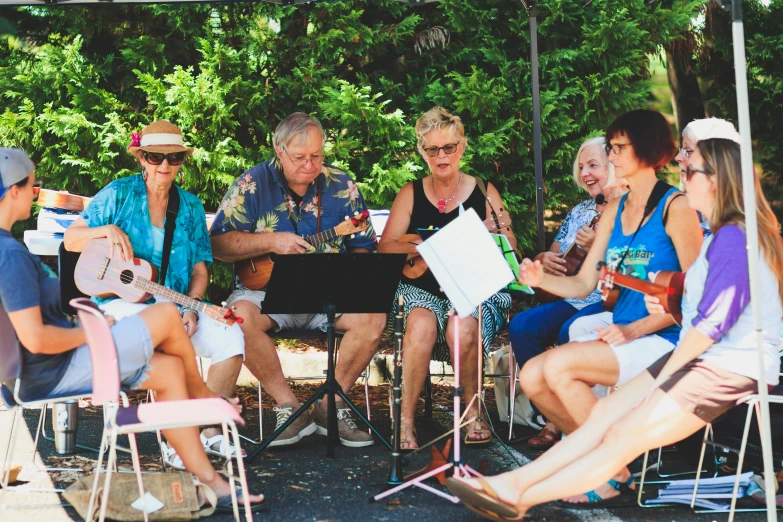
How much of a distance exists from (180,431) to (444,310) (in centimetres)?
179

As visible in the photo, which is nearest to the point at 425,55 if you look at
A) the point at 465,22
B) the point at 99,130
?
the point at 465,22

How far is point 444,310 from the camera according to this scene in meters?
4.86

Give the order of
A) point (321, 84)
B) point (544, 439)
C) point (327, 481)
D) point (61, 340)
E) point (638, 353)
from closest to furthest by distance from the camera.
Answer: point (61, 340)
point (638, 353)
point (327, 481)
point (544, 439)
point (321, 84)

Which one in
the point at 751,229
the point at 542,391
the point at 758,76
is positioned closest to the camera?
the point at 751,229

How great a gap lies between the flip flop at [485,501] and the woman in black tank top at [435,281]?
1245mm

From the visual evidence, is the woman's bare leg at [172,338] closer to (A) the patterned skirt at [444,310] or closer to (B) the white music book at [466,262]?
(B) the white music book at [466,262]

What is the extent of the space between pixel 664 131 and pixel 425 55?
3541mm

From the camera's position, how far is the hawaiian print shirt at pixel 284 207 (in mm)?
4945

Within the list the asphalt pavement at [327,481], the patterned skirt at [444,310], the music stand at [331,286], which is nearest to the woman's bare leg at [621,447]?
the asphalt pavement at [327,481]

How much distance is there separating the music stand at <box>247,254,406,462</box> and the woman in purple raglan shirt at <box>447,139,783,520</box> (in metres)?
1.13

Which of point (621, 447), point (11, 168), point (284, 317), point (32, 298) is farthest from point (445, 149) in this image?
point (32, 298)

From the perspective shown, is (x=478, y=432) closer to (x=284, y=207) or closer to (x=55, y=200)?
(x=284, y=207)

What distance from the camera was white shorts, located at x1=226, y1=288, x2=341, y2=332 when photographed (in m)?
4.81

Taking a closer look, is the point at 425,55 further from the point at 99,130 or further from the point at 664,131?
the point at 664,131
